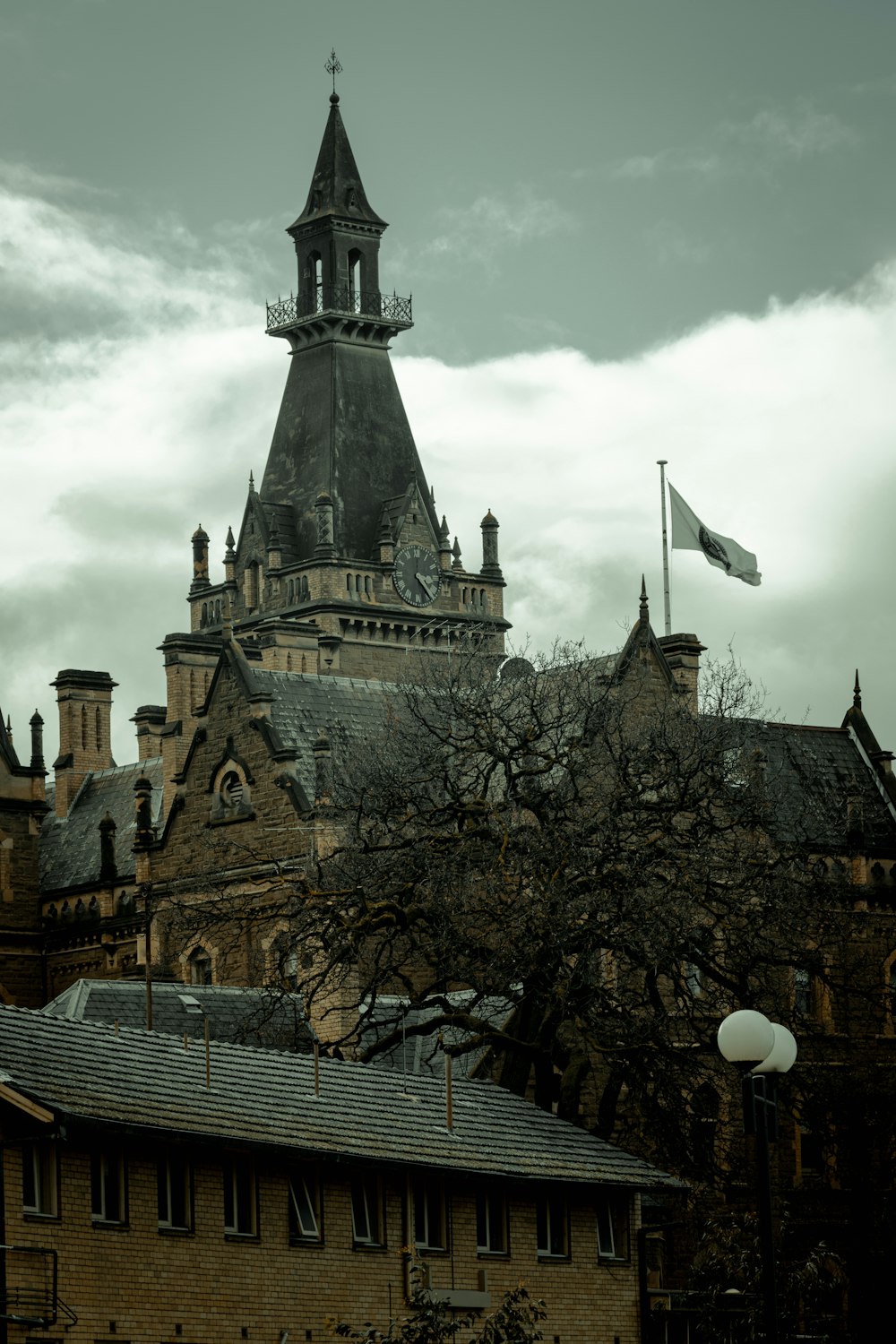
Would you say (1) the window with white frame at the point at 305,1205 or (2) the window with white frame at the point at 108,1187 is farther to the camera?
(1) the window with white frame at the point at 305,1205

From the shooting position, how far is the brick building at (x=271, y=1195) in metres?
40.1

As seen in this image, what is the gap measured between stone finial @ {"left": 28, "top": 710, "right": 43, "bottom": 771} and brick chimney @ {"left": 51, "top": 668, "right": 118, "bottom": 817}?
5698 mm

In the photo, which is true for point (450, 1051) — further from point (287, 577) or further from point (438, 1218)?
point (287, 577)

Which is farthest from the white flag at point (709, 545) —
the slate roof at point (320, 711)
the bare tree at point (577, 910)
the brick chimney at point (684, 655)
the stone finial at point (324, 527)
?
the stone finial at point (324, 527)

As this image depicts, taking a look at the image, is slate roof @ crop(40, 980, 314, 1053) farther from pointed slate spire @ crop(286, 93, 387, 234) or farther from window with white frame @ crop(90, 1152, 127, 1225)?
pointed slate spire @ crop(286, 93, 387, 234)

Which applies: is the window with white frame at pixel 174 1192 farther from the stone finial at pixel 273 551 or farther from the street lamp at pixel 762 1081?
the stone finial at pixel 273 551

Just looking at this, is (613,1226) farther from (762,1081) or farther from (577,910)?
(762,1081)

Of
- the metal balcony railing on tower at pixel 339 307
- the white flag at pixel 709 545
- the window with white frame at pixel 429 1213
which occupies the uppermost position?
the metal balcony railing on tower at pixel 339 307

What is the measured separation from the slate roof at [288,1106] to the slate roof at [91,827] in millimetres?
41921

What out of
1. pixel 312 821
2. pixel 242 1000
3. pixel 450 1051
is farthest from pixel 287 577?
pixel 450 1051

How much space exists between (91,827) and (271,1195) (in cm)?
5490

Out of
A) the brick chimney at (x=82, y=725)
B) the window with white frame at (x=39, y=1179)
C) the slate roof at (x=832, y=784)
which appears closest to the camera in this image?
the window with white frame at (x=39, y=1179)

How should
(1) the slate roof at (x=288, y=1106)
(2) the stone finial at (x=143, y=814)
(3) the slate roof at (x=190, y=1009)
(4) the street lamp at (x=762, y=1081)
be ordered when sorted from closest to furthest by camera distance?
(4) the street lamp at (x=762, y=1081) → (1) the slate roof at (x=288, y=1106) → (3) the slate roof at (x=190, y=1009) → (2) the stone finial at (x=143, y=814)

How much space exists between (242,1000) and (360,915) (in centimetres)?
1371
